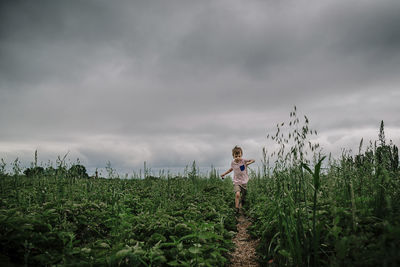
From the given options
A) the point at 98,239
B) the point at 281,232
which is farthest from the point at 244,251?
the point at 98,239

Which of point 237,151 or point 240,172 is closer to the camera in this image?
point 240,172

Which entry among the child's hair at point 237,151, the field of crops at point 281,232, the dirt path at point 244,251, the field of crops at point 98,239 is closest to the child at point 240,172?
the child's hair at point 237,151

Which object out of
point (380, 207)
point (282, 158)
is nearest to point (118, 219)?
point (282, 158)

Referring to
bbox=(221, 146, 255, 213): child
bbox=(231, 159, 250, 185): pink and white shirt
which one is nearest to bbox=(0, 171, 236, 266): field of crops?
bbox=(221, 146, 255, 213): child

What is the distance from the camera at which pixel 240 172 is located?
808 cm

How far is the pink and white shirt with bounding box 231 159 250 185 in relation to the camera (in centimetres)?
796

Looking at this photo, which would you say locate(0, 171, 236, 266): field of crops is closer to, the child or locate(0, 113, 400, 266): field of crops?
locate(0, 113, 400, 266): field of crops

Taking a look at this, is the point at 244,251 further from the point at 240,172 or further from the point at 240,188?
the point at 240,172

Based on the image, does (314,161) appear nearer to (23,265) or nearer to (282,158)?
(282,158)

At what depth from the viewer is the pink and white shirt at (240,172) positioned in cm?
796

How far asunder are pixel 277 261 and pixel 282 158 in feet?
4.96

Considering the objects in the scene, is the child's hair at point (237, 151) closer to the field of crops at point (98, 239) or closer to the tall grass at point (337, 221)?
the field of crops at point (98, 239)

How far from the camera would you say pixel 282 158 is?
364cm

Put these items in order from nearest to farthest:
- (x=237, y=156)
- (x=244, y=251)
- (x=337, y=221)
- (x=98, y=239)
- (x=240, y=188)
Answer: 1. (x=337, y=221)
2. (x=98, y=239)
3. (x=244, y=251)
4. (x=240, y=188)
5. (x=237, y=156)
